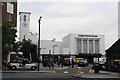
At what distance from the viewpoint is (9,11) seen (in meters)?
50.9

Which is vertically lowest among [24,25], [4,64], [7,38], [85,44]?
[4,64]

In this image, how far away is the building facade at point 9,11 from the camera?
1946 inches

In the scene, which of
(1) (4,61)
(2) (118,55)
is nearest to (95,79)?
(2) (118,55)

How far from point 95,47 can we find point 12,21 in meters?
48.4

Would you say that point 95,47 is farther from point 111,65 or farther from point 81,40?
point 111,65

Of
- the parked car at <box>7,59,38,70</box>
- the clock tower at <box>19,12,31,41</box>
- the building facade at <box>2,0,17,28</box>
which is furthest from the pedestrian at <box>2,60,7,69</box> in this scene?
the clock tower at <box>19,12,31,41</box>

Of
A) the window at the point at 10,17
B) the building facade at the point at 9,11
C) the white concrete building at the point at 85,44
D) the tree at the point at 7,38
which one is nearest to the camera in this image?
the tree at the point at 7,38

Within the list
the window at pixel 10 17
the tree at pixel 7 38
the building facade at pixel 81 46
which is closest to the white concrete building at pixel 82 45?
the building facade at pixel 81 46

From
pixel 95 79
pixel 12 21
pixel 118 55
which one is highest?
pixel 12 21

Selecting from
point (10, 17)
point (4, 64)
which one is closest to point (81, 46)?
point (10, 17)

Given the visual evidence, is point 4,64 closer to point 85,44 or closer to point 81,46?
point 81,46

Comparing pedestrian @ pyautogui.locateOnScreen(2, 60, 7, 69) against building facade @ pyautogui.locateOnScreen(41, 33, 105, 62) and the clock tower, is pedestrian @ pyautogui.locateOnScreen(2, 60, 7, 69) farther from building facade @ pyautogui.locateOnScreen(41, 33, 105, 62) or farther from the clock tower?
building facade @ pyautogui.locateOnScreen(41, 33, 105, 62)

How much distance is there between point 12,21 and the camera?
5162cm

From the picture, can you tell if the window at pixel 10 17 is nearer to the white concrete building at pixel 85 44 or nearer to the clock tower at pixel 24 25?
the clock tower at pixel 24 25
